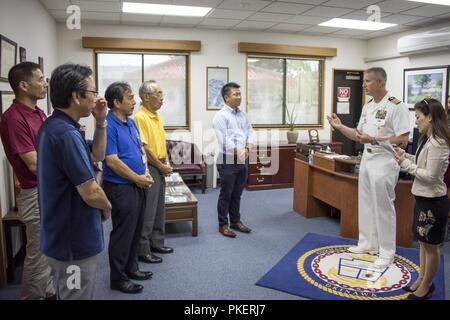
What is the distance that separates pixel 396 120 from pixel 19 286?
3.26 metres

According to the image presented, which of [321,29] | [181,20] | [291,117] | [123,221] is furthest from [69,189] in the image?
[291,117]

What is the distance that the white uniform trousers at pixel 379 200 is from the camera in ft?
10.2

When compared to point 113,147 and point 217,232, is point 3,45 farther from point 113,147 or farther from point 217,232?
point 217,232

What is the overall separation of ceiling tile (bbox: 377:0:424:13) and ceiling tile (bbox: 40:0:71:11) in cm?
402

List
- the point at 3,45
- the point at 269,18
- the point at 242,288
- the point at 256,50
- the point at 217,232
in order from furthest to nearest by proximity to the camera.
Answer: the point at 256,50
the point at 269,18
the point at 217,232
the point at 3,45
the point at 242,288

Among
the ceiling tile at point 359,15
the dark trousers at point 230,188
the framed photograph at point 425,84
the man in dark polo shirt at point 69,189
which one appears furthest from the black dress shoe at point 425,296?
the framed photograph at point 425,84

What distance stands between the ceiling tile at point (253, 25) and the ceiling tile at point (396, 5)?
175 cm

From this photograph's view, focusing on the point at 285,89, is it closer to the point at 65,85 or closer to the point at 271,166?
the point at 271,166

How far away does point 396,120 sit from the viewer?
3094 millimetres

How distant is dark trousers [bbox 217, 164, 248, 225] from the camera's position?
392 centimetres

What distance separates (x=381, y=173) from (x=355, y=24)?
3902 millimetres

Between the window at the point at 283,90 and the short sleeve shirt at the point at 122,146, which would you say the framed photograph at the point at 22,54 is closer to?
the short sleeve shirt at the point at 122,146

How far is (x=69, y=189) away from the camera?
62.8 inches

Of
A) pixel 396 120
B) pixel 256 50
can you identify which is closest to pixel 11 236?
pixel 396 120
